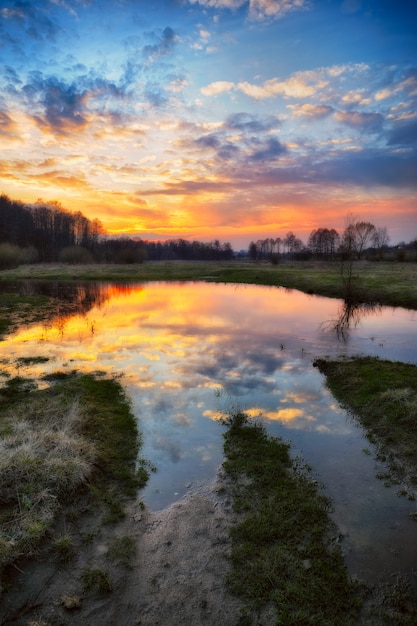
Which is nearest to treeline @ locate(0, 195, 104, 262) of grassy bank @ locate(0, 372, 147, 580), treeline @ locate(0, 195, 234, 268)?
treeline @ locate(0, 195, 234, 268)

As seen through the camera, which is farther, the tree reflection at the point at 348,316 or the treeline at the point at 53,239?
the treeline at the point at 53,239

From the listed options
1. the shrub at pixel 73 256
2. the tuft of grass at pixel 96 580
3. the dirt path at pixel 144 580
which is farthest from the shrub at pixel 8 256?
the tuft of grass at pixel 96 580

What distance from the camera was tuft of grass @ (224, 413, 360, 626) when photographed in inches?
211

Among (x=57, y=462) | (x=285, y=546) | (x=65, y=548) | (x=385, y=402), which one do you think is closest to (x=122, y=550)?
(x=65, y=548)

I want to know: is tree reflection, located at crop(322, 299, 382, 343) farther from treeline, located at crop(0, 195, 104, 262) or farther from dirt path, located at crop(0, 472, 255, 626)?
treeline, located at crop(0, 195, 104, 262)

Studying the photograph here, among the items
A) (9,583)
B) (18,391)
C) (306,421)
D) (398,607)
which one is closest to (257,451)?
(306,421)

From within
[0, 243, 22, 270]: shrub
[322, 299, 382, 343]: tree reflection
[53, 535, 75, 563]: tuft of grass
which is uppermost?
[0, 243, 22, 270]: shrub

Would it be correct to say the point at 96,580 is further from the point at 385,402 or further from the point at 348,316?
the point at 348,316

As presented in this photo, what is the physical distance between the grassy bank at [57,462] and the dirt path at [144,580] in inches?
14.7

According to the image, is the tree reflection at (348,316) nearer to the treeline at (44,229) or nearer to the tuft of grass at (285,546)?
the tuft of grass at (285,546)

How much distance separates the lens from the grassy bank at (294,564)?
17.2 ft

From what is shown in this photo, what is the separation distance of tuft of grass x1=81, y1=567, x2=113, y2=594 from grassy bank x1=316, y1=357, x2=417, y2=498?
645 cm

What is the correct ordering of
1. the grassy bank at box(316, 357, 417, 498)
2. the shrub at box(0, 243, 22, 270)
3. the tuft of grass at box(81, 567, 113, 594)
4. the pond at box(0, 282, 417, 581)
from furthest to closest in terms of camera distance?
1. the shrub at box(0, 243, 22, 270)
2. the grassy bank at box(316, 357, 417, 498)
3. the pond at box(0, 282, 417, 581)
4. the tuft of grass at box(81, 567, 113, 594)

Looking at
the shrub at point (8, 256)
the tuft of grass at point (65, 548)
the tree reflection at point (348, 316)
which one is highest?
the shrub at point (8, 256)
